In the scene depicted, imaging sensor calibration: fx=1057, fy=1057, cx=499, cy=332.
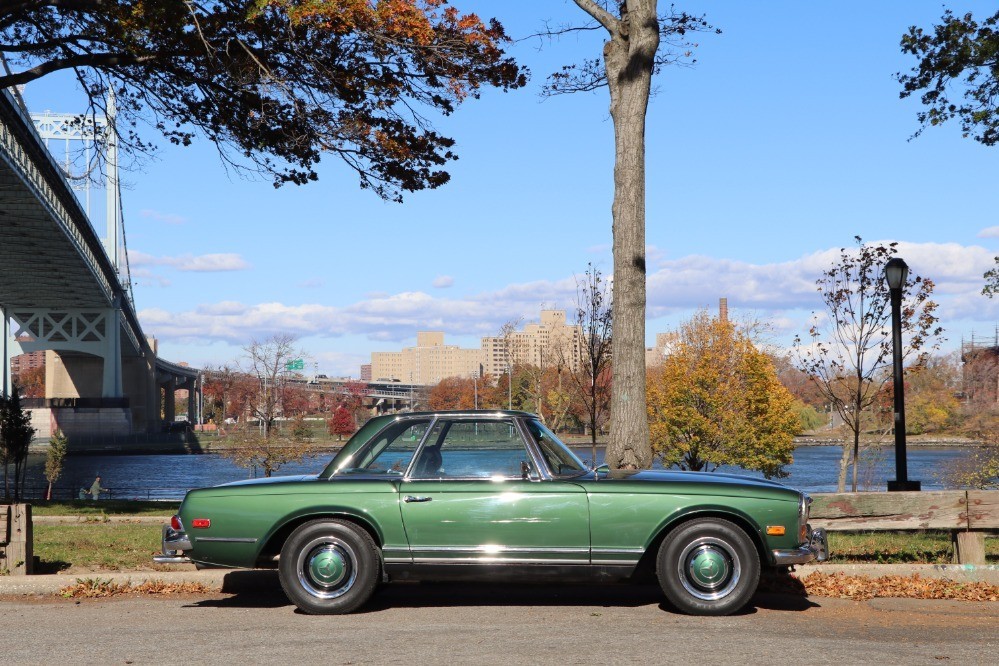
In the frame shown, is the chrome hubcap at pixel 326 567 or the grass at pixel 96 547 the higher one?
the chrome hubcap at pixel 326 567

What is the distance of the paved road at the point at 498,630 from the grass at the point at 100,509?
7830 mm

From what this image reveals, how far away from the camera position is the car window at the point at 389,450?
7320mm

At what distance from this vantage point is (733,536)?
6.88m

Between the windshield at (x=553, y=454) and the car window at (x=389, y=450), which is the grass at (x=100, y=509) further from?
the windshield at (x=553, y=454)

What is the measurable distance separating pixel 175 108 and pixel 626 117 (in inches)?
328

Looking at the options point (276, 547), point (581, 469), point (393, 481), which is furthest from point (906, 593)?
point (276, 547)

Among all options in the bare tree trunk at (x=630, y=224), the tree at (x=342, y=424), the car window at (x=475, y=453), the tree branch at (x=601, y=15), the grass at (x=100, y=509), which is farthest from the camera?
the tree at (x=342, y=424)

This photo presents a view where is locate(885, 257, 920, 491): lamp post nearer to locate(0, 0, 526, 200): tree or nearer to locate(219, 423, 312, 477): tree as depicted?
locate(0, 0, 526, 200): tree

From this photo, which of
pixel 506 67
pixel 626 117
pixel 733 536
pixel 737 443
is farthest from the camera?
pixel 737 443

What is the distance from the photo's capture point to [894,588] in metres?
7.69

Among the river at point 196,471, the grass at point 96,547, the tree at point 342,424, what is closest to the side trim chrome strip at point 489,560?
the grass at point 96,547

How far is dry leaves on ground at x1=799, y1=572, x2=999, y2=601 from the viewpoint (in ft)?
24.9

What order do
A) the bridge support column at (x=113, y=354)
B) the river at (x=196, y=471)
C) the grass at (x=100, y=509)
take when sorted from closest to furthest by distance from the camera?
the grass at (x=100, y=509), the river at (x=196, y=471), the bridge support column at (x=113, y=354)

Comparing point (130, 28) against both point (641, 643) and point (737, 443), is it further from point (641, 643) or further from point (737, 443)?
point (737, 443)
